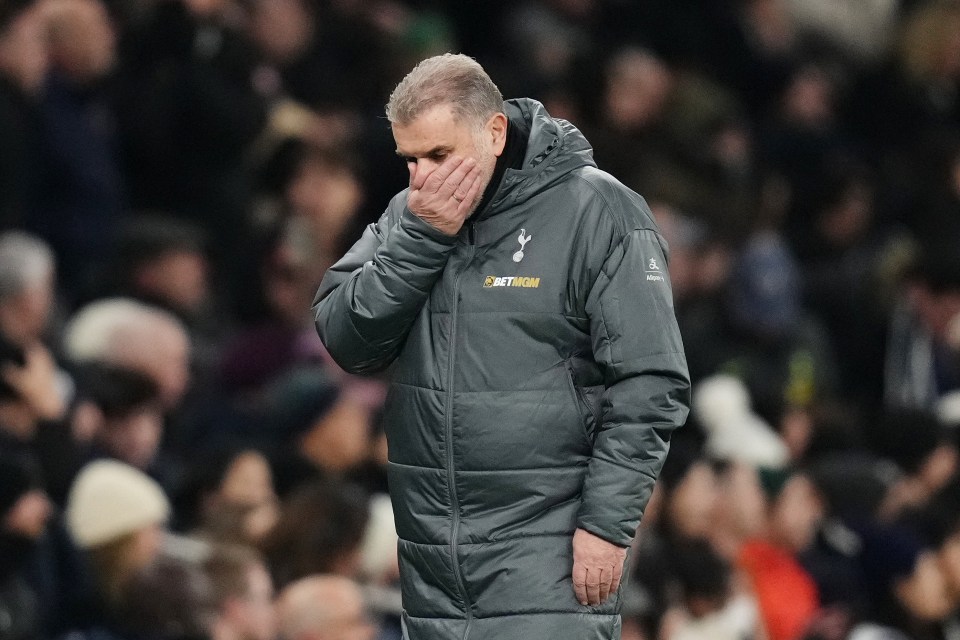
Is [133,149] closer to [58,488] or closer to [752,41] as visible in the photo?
[58,488]

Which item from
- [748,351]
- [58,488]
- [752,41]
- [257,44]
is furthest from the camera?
[752,41]

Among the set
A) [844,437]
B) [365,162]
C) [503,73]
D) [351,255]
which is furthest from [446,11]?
[351,255]

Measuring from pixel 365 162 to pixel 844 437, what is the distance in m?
2.87

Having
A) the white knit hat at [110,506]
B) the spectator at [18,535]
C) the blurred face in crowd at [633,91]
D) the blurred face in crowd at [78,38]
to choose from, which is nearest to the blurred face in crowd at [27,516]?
the spectator at [18,535]

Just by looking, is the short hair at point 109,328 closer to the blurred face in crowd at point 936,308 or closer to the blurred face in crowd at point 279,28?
the blurred face in crowd at point 279,28

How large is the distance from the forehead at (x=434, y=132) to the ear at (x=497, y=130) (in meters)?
0.09

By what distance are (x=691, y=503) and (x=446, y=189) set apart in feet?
13.1

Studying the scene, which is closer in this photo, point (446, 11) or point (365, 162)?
point (365, 162)

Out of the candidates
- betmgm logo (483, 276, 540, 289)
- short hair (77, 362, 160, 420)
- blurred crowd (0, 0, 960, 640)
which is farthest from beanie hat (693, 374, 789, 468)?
betmgm logo (483, 276, 540, 289)

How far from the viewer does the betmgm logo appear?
13.3ft

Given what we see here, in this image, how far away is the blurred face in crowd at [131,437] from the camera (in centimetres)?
645

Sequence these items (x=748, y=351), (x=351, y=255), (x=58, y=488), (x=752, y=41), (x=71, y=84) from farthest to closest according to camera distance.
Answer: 1. (x=752, y=41)
2. (x=748, y=351)
3. (x=71, y=84)
4. (x=58, y=488)
5. (x=351, y=255)

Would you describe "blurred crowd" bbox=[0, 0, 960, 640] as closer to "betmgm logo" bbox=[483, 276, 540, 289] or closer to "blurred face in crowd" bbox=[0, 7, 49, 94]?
"blurred face in crowd" bbox=[0, 7, 49, 94]

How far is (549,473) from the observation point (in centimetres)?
404
